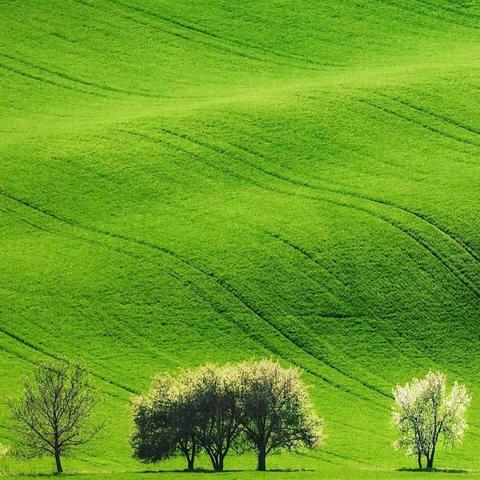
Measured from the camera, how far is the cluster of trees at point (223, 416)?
62009 millimetres

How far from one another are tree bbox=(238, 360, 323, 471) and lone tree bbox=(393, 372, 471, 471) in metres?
5.36

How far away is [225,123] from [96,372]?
30.9 m

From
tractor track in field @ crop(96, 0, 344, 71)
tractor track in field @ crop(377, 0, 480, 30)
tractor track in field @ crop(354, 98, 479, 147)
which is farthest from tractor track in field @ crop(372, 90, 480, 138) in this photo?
tractor track in field @ crop(377, 0, 480, 30)

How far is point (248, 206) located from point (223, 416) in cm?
2954

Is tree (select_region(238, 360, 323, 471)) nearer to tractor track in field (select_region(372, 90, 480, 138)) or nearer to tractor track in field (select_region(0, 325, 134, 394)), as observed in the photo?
tractor track in field (select_region(0, 325, 134, 394))

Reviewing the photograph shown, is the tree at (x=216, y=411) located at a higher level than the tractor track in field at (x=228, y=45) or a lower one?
lower

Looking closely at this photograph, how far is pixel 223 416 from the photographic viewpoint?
62.1 metres

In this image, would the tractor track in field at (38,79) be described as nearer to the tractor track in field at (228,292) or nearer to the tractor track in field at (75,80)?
the tractor track in field at (75,80)

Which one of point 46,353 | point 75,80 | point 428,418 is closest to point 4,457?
point 46,353

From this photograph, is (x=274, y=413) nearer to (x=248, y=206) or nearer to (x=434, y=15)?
(x=248, y=206)

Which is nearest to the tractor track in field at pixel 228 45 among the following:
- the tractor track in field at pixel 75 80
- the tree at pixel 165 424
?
the tractor track in field at pixel 75 80

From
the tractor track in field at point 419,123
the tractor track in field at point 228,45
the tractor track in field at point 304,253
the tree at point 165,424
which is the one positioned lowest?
the tree at point 165,424

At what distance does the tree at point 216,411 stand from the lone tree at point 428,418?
942 centimetres

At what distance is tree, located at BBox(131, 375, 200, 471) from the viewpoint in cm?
6188
